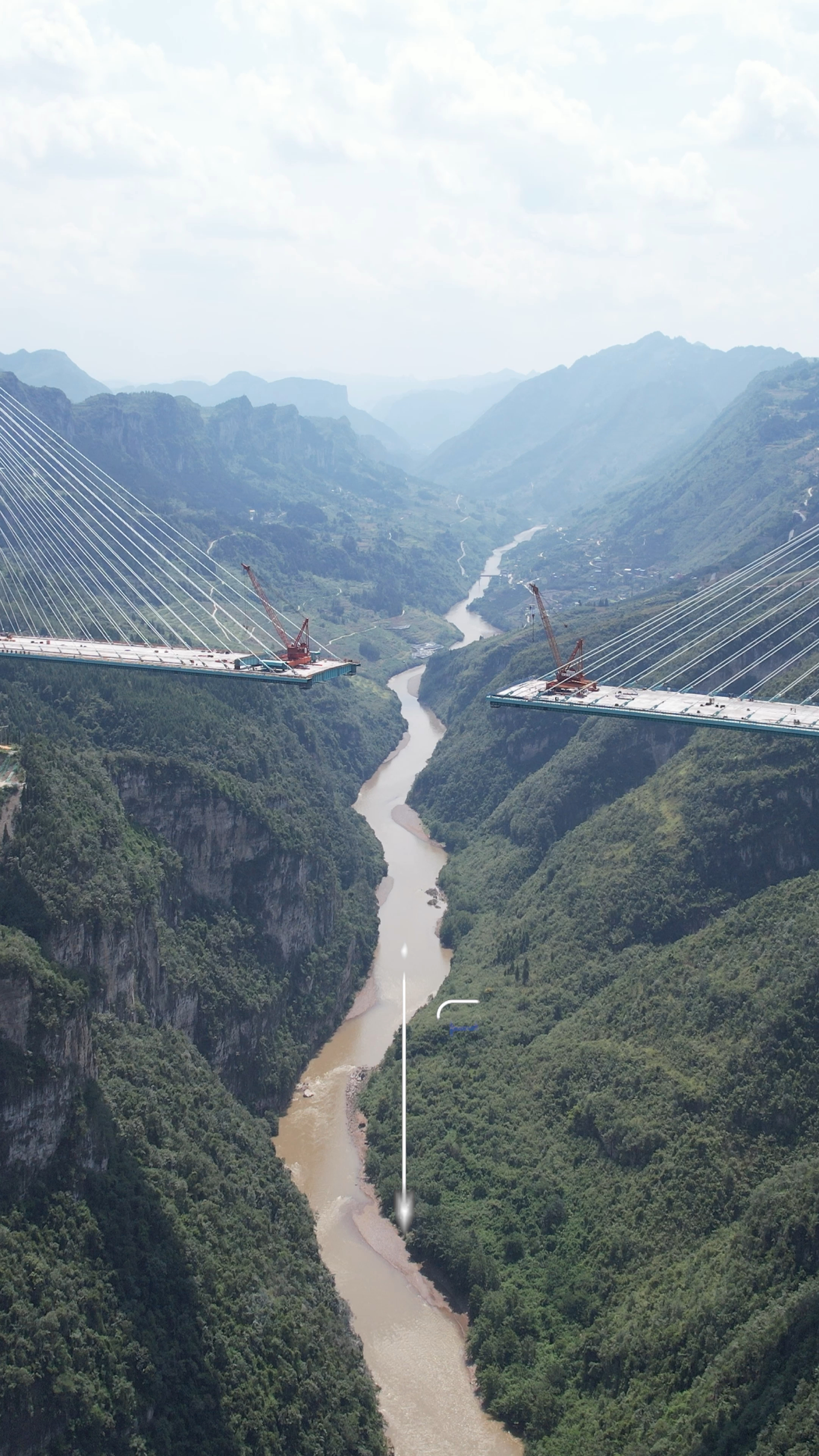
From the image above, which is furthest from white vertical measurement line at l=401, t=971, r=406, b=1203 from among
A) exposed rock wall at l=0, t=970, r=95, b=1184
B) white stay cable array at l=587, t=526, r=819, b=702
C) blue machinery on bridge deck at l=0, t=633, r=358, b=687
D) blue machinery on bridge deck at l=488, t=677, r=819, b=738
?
white stay cable array at l=587, t=526, r=819, b=702

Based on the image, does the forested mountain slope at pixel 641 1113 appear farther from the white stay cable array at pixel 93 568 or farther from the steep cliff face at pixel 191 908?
the white stay cable array at pixel 93 568

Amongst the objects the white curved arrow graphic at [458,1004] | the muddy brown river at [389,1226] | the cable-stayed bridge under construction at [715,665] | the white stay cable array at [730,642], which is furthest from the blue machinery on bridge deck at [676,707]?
the muddy brown river at [389,1226]

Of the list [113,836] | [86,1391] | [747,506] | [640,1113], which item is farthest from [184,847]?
[747,506]

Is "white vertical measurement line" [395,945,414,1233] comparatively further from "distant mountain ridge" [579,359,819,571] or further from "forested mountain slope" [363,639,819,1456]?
"distant mountain ridge" [579,359,819,571]

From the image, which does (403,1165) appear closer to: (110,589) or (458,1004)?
(458,1004)

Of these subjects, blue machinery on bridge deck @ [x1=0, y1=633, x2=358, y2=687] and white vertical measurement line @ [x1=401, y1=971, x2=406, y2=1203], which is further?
blue machinery on bridge deck @ [x1=0, y1=633, x2=358, y2=687]

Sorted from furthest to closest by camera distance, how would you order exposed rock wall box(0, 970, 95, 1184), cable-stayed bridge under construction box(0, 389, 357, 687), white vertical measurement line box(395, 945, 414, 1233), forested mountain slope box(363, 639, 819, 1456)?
cable-stayed bridge under construction box(0, 389, 357, 687), white vertical measurement line box(395, 945, 414, 1233), forested mountain slope box(363, 639, 819, 1456), exposed rock wall box(0, 970, 95, 1184)

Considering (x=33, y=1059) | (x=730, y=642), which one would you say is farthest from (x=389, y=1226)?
(x=730, y=642)
